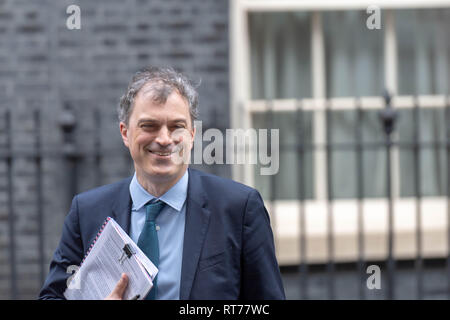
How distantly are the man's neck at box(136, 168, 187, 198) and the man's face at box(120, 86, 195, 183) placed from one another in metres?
0.01

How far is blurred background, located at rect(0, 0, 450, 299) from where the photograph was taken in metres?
5.62

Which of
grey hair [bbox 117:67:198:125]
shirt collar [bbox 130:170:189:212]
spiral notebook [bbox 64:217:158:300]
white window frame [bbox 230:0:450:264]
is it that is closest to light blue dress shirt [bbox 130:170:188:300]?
shirt collar [bbox 130:170:189:212]

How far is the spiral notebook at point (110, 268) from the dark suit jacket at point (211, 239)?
0.07 meters

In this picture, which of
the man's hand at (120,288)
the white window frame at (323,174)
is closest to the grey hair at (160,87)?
the man's hand at (120,288)

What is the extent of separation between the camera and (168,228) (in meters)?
2.11

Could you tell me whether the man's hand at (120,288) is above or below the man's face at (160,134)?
below

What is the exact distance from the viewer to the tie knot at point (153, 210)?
2.11 metres

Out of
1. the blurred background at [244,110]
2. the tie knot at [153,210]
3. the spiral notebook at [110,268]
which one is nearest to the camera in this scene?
the spiral notebook at [110,268]

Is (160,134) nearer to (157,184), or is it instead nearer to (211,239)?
(157,184)

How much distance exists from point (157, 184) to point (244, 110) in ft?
12.3

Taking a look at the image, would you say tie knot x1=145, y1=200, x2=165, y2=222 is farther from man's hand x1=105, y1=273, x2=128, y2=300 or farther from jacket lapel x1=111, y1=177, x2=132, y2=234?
man's hand x1=105, y1=273, x2=128, y2=300

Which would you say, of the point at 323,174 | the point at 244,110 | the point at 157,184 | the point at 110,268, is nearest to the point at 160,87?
the point at 157,184

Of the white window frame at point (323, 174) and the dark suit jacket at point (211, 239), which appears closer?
the dark suit jacket at point (211, 239)

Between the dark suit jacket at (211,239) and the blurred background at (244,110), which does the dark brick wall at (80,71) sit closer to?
the blurred background at (244,110)
